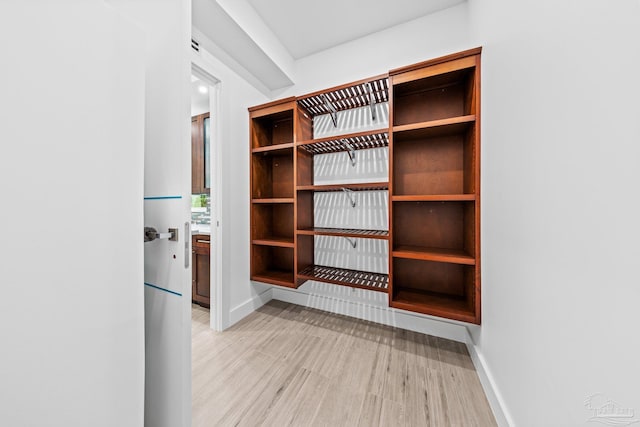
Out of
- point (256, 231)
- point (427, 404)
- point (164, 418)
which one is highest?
point (256, 231)

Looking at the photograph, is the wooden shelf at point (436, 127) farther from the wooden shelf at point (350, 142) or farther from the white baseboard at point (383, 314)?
the white baseboard at point (383, 314)

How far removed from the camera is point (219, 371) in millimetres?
1427

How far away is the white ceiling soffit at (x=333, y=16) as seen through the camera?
1691 millimetres

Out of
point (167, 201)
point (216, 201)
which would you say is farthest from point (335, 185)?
point (167, 201)

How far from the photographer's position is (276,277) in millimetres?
2141

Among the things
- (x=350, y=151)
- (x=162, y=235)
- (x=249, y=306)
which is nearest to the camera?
(x=162, y=235)

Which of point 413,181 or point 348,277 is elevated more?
point 413,181

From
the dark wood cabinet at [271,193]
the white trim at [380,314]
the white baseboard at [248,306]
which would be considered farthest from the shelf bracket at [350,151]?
the white baseboard at [248,306]
